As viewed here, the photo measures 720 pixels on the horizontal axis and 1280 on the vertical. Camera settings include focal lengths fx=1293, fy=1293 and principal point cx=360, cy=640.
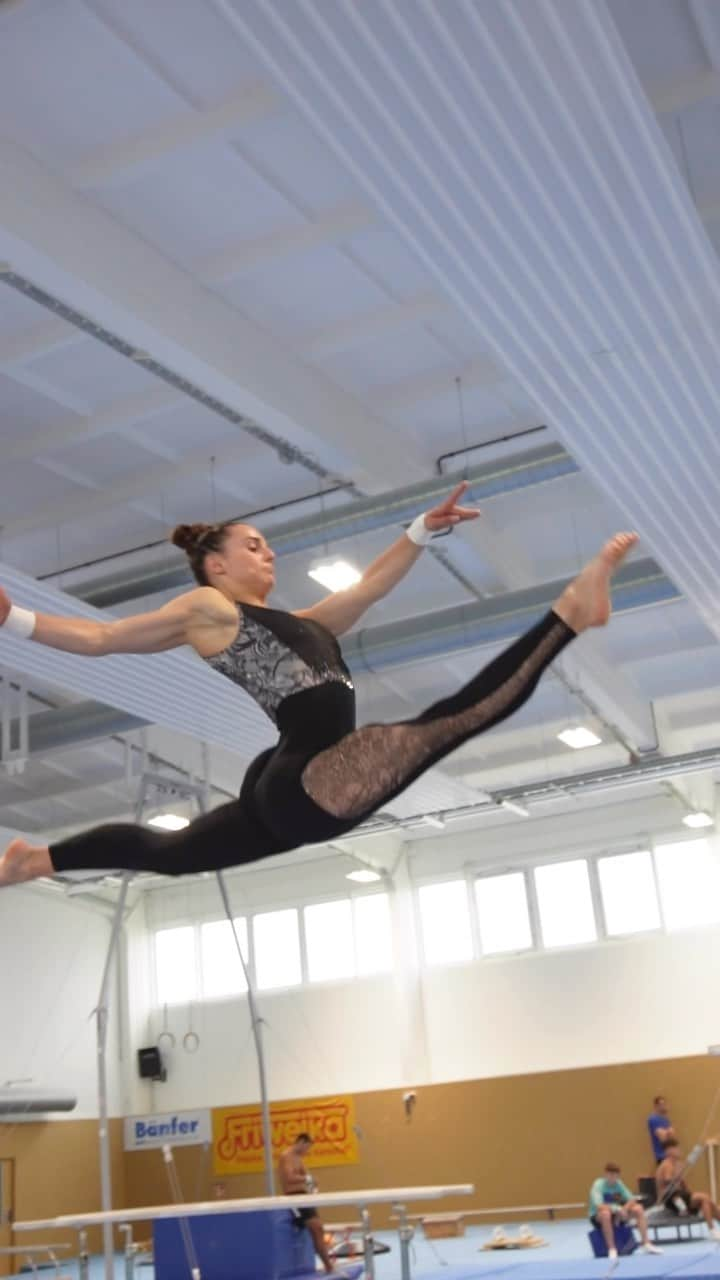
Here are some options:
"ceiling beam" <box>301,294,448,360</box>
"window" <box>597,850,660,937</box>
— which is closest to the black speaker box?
"window" <box>597,850,660,937</box>

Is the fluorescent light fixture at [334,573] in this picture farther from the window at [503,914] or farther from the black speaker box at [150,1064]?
the black speaker box at [150,1064]

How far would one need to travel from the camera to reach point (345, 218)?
20.9 ft

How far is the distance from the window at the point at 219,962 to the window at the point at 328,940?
41.5 inches

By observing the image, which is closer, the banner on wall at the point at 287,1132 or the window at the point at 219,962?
the banner on wall at the point at 287,1132

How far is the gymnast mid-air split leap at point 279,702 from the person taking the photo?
3035 millimetres

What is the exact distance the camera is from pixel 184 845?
3273mm

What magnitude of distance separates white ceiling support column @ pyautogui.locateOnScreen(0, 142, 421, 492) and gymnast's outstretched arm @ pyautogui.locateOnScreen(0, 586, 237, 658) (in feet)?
9.62

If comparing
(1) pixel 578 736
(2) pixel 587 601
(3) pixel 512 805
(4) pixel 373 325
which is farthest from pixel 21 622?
(3) pixel 512 805

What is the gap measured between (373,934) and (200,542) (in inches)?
636

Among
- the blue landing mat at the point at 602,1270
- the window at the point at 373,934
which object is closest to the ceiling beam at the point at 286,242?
the blue landing mat at the point at 602,1270

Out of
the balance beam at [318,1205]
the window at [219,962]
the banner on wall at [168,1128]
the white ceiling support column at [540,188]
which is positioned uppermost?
the white ceiling support column at [540,188]

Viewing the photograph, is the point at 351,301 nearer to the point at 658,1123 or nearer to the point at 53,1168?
the point at 658,1123

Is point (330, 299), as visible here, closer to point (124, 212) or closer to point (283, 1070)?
point (124, 212)

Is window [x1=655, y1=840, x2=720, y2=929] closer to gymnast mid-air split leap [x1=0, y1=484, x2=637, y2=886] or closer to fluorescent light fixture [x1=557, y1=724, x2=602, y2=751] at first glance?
fluorescent light fixture [x1=557, y1=724, x2=602, y2=751]
